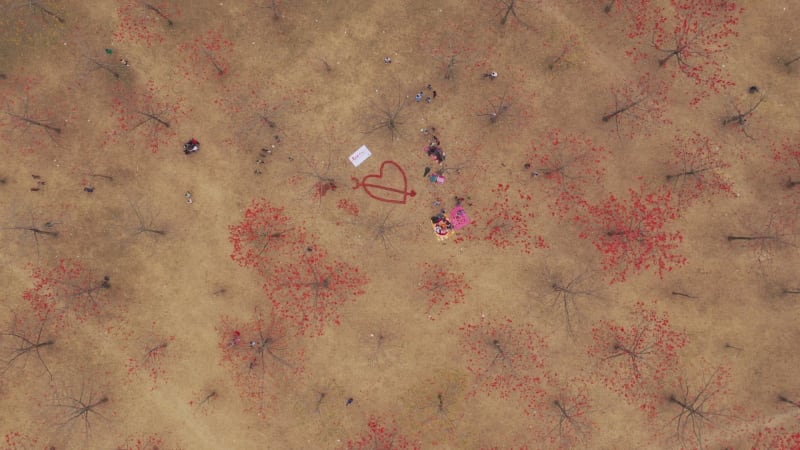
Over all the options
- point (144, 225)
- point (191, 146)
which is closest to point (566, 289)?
point (191, 146)

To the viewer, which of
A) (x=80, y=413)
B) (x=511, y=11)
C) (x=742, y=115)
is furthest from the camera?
(x=511, y=11)

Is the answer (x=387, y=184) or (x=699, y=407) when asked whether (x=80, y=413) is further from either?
(x=699, y=407)

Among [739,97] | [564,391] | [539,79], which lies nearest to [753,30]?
[739,97]

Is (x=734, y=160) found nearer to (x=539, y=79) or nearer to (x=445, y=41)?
(x=539, y=79)

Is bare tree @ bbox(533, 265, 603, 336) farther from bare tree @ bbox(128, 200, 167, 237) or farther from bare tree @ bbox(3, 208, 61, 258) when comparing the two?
bare tree @ bbox(3, 208, 61, 258)

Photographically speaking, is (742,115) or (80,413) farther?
(80,413)

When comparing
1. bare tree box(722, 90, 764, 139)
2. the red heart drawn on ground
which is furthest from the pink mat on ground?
bare tree box(722, 90, 764, 139)

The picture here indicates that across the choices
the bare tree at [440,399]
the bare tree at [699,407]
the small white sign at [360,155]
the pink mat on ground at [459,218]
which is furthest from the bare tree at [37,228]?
the bare tree at [699,407]

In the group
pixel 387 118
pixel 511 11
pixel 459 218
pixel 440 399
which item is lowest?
pixel 440 399
